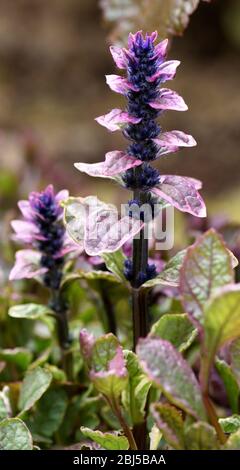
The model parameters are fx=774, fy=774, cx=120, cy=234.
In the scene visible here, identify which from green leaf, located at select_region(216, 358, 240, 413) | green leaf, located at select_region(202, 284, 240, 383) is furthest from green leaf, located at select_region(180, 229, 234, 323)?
green leaf, located at select_region(216, 358, 240, 413)

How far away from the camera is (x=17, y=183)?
1.58 metres

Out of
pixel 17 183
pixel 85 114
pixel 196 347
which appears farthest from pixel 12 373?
pixel 85 114

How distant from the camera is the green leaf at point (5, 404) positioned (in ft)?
2.54

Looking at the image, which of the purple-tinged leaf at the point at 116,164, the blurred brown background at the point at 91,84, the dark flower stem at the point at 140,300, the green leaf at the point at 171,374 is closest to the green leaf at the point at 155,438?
the dark flower stem at the point at 140,300

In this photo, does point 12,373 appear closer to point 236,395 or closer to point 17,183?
point 236,395

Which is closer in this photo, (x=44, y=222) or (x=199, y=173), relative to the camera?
(x=44, y=222)

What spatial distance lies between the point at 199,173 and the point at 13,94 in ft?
3.12

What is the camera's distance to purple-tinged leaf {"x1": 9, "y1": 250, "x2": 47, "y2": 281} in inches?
33.1

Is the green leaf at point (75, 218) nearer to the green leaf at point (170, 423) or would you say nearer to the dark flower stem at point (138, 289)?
the dark flower stem at point (138, 289)

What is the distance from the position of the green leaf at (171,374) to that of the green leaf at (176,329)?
121 millimetres

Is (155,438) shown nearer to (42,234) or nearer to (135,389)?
(135,389)

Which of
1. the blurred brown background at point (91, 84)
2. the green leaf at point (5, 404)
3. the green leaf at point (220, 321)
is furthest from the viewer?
the blurred brown background at point (91, 84)

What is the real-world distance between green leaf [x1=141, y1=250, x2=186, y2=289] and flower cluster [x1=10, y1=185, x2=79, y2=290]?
11 centimetres

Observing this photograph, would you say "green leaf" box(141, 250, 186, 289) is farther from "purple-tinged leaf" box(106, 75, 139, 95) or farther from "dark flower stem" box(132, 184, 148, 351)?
"purple-tinged leaf" box(106, 75, 139, 95)
